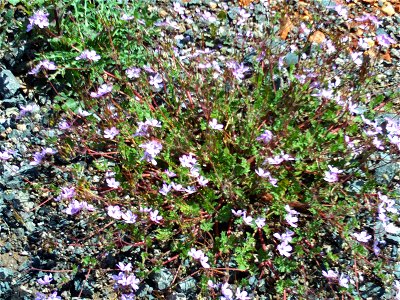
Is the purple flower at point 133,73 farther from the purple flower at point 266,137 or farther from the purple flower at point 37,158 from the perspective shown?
the purple flower at point 266,137

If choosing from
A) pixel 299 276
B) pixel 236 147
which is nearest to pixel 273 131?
pixel 236 147

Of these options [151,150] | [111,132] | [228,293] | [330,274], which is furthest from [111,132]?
[330,274]

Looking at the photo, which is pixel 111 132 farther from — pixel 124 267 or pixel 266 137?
pixel 266 137

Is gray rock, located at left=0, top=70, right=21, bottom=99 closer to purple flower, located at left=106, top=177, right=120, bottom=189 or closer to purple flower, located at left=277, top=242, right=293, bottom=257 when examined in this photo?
purple flower, located at left=106, top=177, right=120, bottom=189

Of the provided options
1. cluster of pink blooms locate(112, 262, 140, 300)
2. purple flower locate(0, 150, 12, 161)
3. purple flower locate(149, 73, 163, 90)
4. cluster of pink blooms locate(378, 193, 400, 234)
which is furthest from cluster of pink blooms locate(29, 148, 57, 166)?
cluster of pink blooms locate(378, 193, 400, 234)

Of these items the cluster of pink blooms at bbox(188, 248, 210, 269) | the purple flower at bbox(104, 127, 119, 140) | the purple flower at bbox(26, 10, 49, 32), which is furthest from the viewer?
the purple flower at bbox(26, 10, 49, 32)
